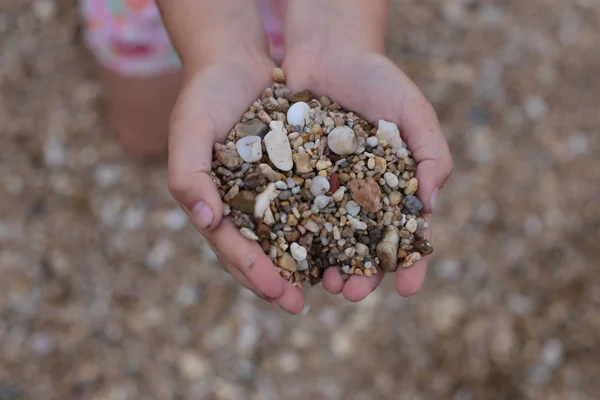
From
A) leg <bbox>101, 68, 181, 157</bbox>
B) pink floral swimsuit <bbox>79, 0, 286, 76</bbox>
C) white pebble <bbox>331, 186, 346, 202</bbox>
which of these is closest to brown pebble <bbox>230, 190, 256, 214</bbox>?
white pebble <bbox>331, 186, 346, 202</bbox>

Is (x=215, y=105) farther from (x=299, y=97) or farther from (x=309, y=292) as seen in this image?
(x=309, y=292)

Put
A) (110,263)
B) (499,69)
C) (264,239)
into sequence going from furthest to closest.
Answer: (499,69), (110,263), (264,239)

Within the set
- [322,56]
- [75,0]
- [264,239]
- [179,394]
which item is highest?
[322,56]

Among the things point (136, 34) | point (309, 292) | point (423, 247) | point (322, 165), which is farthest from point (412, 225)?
point (136, 34)

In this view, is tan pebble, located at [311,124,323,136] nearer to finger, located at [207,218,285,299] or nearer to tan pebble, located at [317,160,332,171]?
tan pebble, located at [317,160,332,171]

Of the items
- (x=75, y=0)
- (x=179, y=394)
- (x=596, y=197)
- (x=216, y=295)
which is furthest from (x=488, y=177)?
(x=75, y=0)

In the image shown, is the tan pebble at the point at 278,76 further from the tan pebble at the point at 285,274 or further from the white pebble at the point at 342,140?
the tan pebble at the point at 285,274

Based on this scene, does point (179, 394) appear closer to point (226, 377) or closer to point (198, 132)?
point (226, 377)
